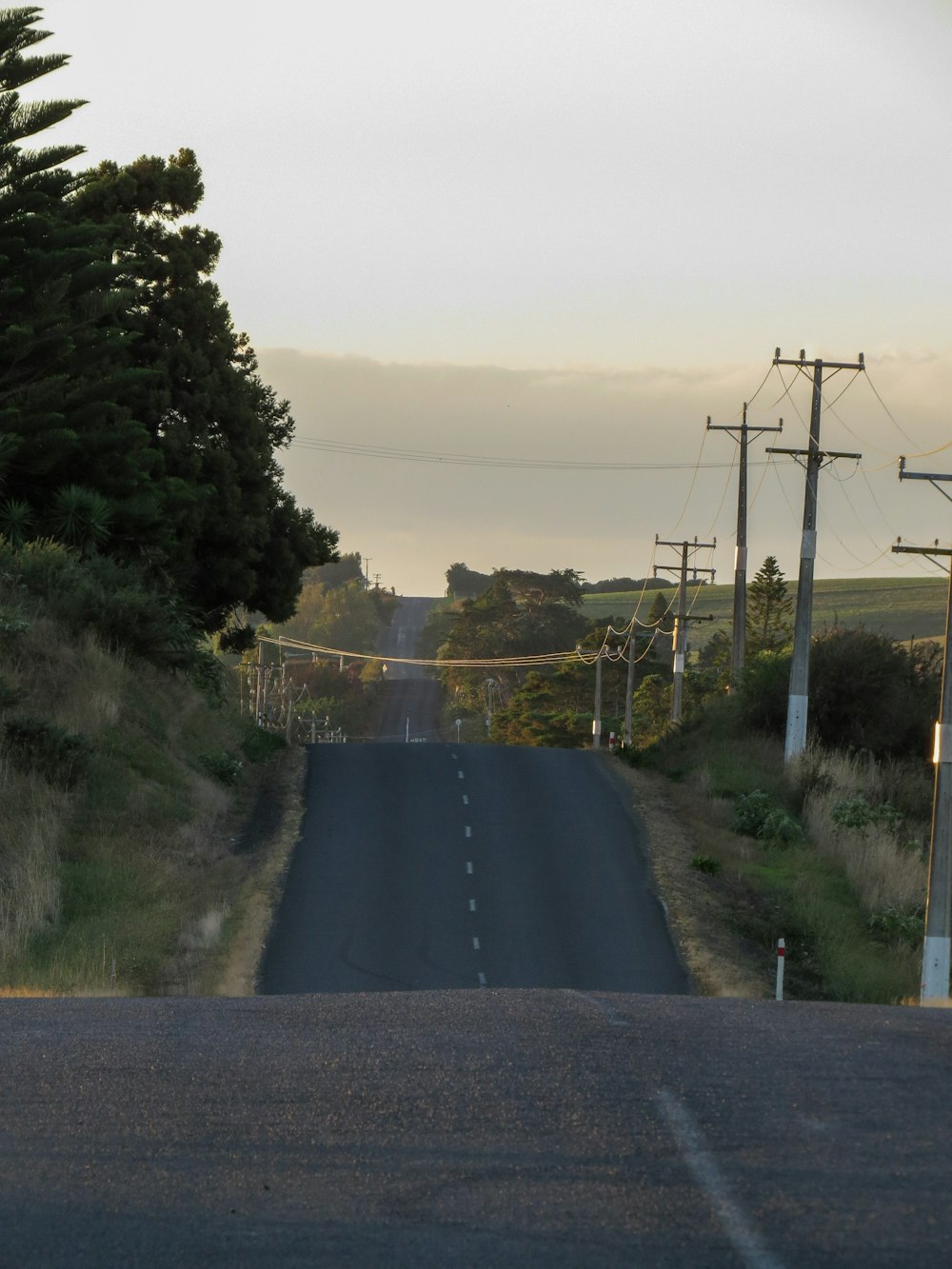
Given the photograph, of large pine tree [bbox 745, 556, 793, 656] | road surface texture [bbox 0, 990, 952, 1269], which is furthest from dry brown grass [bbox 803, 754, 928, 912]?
large pine tree [bbox 745, 556, 793, 656]

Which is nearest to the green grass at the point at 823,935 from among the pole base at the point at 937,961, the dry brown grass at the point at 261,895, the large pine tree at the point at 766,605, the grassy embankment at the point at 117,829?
the pole base at the point at 937,961

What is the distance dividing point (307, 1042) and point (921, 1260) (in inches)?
165

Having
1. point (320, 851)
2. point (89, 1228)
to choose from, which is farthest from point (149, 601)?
point (89, 1228)

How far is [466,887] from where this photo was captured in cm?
2727

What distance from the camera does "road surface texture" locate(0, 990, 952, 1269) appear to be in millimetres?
5258

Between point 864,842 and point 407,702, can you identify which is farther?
point 407,702

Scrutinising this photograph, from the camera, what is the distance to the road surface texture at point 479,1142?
5.26m

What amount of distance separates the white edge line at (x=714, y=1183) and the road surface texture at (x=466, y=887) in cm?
1411

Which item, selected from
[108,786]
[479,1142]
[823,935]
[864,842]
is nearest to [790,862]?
[864,842]

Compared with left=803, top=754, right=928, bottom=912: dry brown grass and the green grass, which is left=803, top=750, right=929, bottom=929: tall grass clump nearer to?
left=803, top=754, right=928, bottom=912: dry brown grass

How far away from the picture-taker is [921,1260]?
5.07m

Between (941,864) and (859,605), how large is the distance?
132 m

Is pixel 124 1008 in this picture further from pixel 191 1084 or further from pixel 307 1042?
pixel 191 1084

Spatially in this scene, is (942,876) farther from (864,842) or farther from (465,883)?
(465,883)
